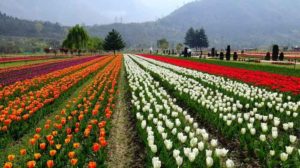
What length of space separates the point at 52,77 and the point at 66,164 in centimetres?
1632

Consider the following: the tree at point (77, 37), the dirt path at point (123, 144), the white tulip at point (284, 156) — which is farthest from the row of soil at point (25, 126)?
the tree at point (77, 37)

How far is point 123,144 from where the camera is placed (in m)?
8.88


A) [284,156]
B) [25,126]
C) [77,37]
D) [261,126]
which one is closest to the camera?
[284,156]

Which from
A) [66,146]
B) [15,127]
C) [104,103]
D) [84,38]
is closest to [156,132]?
[66,146]

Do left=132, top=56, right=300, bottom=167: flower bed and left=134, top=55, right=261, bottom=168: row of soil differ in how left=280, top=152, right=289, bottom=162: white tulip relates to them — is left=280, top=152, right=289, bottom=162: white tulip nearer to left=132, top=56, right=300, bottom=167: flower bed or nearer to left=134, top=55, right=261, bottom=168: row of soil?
left=132, top=56, right=300, bottom=167: flower bed

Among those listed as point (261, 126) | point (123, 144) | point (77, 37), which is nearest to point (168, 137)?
point (123, 144)

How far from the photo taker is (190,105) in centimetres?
1254

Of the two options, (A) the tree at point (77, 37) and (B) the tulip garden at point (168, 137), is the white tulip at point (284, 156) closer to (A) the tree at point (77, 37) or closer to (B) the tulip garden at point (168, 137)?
(B) the tulip garden at point (168, 137)

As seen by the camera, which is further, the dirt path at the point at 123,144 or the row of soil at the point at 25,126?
the row of soil at the point at 25,126

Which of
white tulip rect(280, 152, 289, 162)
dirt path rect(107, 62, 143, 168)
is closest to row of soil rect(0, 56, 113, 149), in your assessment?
dirt path rect(107, 62, 143, 168)

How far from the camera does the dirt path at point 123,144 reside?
24.9ft

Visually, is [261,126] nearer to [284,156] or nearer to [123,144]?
[284,156]

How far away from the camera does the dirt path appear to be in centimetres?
759

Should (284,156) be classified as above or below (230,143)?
above
